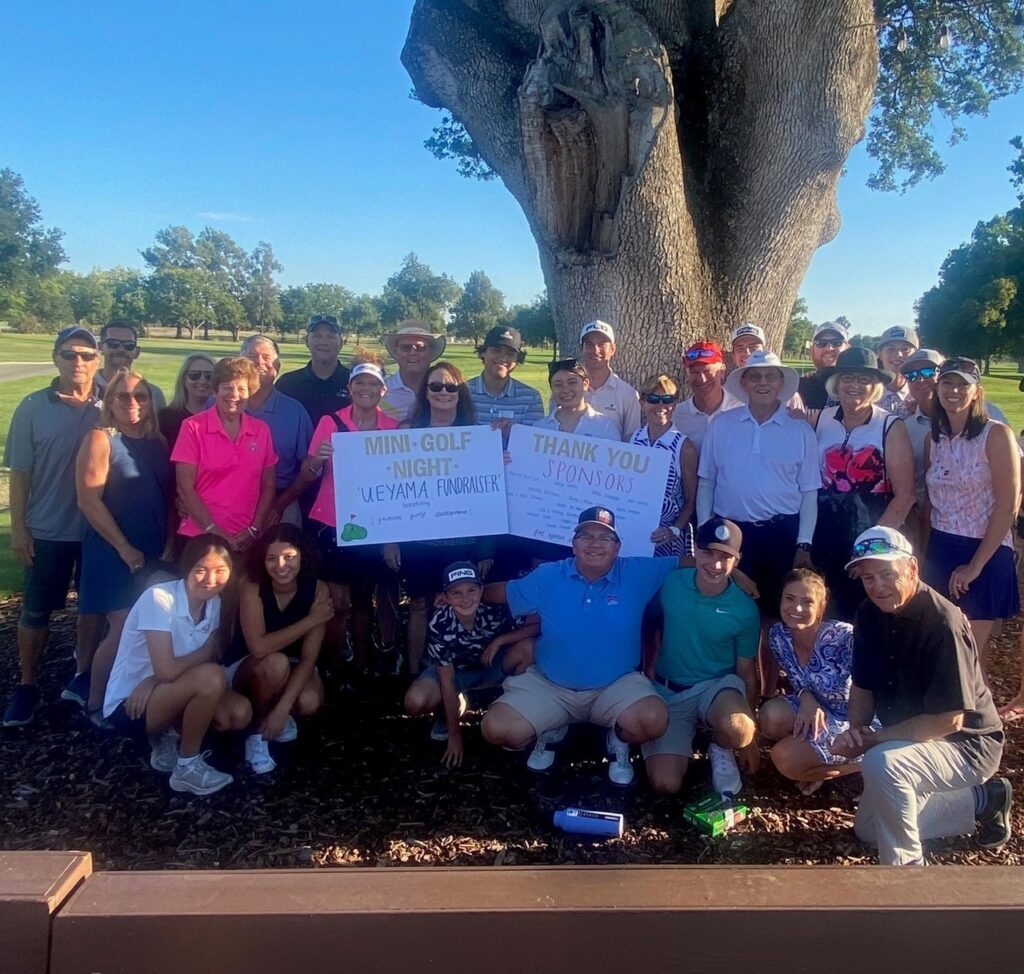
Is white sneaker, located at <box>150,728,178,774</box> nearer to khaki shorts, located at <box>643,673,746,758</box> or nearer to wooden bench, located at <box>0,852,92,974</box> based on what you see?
khaki shorts, located at <box>643,673,746,758</box>

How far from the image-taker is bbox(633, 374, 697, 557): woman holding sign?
477 cm

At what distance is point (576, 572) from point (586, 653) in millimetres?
439

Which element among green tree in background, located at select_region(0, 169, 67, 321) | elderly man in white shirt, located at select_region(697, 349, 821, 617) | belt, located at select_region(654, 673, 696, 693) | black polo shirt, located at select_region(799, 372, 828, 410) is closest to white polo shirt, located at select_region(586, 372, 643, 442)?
elderly man in white shirt, located at select_region(697, 349, 821, 617)

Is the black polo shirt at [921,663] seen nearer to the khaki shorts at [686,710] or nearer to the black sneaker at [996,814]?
the black sneaker at [996,814]

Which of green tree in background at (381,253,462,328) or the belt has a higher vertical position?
green tree in background at (381,253,462,328)

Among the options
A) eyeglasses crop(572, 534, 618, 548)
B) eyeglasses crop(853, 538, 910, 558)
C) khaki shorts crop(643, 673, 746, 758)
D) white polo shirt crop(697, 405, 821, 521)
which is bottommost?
khaki shorts crop(643, 673, 746, 758)

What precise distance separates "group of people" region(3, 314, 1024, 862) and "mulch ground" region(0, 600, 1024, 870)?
15 cm

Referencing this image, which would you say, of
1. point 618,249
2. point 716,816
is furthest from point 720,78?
point 716,816

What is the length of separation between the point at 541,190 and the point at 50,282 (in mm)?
94246

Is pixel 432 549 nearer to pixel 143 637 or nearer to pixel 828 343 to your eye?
pixel 143 637

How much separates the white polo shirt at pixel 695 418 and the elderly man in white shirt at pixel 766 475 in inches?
16.1

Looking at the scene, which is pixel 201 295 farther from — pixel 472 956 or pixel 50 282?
pixel 472 956

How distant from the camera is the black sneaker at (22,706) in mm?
4551

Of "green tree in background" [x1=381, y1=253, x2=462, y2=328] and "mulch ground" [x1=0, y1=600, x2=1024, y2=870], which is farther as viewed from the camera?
"green tree in background" [x1=381, y1=253, x2=462, y2=328]
